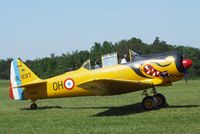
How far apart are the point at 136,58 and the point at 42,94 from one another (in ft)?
12.0

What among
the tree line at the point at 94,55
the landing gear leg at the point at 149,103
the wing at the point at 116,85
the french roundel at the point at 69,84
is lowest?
the landing gear leg at the point at 149,103

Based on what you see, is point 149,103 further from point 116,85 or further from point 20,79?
point 20,79

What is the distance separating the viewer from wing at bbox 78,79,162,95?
1162 cm

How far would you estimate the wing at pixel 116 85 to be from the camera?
11.6 m

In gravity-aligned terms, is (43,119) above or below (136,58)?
below

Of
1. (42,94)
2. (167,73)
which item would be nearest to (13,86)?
(42,94)

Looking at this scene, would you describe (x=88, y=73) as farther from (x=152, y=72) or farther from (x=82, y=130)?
(x=82, y=130)

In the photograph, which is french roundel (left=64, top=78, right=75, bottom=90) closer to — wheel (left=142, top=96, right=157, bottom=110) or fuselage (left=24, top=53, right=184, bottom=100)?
fuselage (left=24, top=53, right=184, bottom=100)

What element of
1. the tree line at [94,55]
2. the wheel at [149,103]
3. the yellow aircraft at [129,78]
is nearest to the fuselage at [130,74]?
the yellow aircraft at [129,78]

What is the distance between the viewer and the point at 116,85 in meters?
12.0

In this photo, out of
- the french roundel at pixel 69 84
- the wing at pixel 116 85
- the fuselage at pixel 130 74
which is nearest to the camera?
the wing at pixel 116 85

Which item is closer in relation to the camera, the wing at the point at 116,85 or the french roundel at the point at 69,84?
the wing at the point at 116,85

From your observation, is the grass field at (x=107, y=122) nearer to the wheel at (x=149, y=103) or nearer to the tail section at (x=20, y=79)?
the wheel at (x=149, y=103)

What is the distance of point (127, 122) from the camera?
32.2ft
